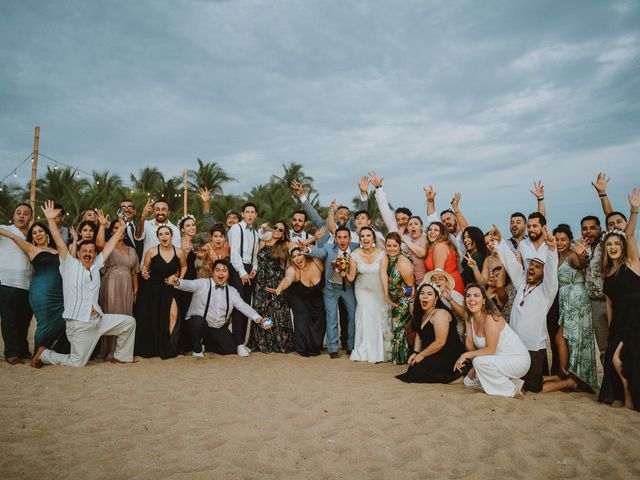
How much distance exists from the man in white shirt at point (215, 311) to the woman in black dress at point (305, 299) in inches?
23.9

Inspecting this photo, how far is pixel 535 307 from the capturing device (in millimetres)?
5840

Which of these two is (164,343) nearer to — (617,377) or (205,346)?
(205,346)

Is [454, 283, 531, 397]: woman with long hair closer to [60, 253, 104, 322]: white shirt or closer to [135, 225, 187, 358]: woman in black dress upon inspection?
[135, 225, 187, 358]: woman in black dress

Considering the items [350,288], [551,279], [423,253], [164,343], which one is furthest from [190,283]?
[551,279]

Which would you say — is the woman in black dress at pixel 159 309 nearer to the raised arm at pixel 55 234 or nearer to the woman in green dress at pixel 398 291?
the raised arm at pixel 55 234

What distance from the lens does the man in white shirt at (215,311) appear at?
743 cm

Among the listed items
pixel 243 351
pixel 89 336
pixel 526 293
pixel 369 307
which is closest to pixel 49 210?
pixel 89 336

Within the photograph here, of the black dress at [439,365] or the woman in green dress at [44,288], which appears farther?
the woman in green dress at [44,288]

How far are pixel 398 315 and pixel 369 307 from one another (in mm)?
528

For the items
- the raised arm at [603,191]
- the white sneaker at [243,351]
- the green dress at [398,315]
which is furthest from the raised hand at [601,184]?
the white sneaker at [243,351]

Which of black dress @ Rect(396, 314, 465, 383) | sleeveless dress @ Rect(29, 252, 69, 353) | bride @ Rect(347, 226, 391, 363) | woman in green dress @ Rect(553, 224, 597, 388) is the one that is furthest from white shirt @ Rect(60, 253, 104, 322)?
woman in green dress @ Rect(553, 224, 597, 388)

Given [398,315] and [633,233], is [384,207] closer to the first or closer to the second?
[398,315]

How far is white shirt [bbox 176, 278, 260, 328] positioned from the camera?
748 cm

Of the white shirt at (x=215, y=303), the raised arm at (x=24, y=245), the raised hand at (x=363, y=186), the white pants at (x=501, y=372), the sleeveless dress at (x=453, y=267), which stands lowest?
the white pants at (x=501, y=372)
